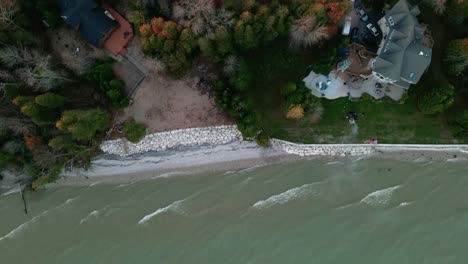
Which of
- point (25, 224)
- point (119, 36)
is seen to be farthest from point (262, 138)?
point (25, 224)

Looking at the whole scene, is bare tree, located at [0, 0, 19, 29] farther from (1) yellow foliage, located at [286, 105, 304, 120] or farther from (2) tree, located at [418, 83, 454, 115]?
(2) tree, located at [418, 83, 454, 115]

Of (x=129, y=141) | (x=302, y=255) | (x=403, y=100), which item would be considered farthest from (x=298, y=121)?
(x=129, y=141)

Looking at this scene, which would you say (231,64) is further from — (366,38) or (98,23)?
(366,38)

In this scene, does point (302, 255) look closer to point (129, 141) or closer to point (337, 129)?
point (337, 129)

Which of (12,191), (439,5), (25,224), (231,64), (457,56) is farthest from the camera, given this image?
(12,191)

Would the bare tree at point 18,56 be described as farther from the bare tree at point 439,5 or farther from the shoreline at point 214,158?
the bare tree at point 439,5

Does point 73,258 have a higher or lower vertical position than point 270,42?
lower
